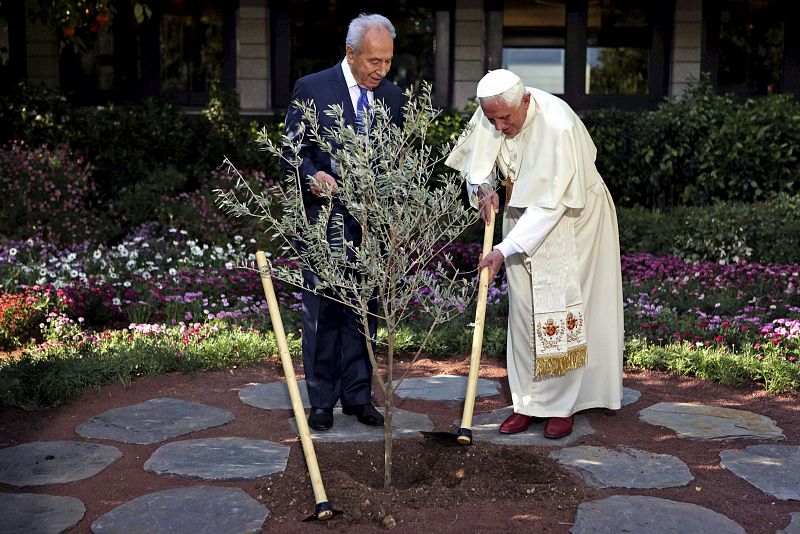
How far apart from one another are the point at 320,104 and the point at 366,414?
1464 mm

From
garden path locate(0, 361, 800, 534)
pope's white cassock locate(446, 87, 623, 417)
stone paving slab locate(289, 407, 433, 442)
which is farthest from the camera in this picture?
stone paving slab locate(289, 407, 433, 442)

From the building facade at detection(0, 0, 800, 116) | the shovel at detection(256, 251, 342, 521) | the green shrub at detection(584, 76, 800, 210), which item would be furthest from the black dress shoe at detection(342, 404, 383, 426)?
the building facade at detection(0, 0, 800, 116)

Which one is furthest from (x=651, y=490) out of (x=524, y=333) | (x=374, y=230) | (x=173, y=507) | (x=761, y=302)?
(x=761, y=302)

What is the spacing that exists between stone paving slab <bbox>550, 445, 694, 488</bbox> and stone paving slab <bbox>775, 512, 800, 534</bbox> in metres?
Result: 0.42

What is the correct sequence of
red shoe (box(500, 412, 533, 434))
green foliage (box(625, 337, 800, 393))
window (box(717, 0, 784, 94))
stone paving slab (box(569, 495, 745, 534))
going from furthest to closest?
1. window (box(717, 0, 784, 94))
2. green foliage (box(625, 337, 800, 393))
3. red shoe (box(500, 412, 533, 434))
4. stone paving slab (box(569, 495, 745, 534))

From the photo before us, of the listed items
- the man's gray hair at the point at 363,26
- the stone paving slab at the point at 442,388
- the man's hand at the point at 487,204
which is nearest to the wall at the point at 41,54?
the stone paving slab at the point at 442,388

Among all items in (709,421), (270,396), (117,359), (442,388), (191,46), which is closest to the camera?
(709,421)

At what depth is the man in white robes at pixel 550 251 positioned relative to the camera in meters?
4.14

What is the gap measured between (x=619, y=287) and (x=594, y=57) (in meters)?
9.05

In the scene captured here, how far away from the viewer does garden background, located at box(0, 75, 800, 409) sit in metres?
5.71

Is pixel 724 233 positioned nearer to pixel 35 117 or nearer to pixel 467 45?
pixel 467 45

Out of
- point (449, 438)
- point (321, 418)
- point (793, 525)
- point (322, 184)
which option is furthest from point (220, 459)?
point (793, 525)

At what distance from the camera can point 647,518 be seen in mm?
3318

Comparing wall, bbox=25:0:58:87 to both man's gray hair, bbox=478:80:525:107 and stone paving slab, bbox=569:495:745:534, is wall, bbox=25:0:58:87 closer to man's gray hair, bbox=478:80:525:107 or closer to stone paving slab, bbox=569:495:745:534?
man's gray hair, bbox=478:80:525:107
